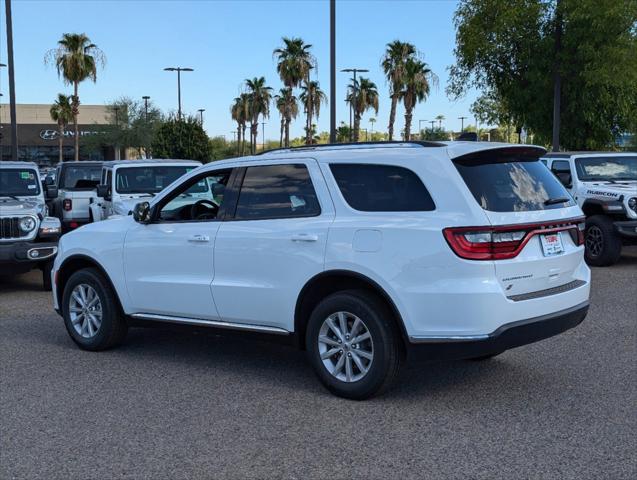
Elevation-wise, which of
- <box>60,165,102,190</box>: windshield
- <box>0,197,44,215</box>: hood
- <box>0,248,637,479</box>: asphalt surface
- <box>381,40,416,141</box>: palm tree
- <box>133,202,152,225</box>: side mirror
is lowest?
<box>0,248,637,479</box>: asphalt surface

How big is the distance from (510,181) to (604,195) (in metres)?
8.20

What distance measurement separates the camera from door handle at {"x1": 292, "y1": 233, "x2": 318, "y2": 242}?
5.64 metres

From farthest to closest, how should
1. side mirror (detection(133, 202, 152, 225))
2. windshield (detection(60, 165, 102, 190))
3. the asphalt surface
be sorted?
windshield (detection(60, 165, 102, 190)), side mirror (detection(133, 202, 152, 225)), the asphalt surface

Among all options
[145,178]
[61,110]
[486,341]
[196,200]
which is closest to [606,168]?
[145,178]

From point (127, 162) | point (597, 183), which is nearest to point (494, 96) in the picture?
point (597, 183)

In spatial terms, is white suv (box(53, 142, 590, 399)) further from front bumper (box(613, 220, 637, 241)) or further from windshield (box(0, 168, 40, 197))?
front bumper (box(613, 220, 637, 241))

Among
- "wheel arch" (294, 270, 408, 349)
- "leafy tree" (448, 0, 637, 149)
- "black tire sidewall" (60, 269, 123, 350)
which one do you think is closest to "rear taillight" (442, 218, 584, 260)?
"wheel arch" (294, 270, 408, 349)

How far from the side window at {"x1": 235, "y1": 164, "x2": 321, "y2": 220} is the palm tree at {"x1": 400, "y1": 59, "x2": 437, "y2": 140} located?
50.4 m

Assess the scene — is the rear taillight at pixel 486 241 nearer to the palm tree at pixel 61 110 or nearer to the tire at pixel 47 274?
the tire at pixel 47 274

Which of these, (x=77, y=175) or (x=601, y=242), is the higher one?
(x=77, y=175)

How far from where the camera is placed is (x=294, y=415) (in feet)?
17.3

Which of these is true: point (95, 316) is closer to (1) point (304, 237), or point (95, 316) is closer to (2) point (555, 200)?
(1) point (304, 237)

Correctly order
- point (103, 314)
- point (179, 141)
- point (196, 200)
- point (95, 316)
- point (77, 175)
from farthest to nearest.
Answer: point (179, 141), point (77, 175), point (95, 316), point (103, 314), point (196, 200)

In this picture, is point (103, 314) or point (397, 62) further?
point (397, 62)
